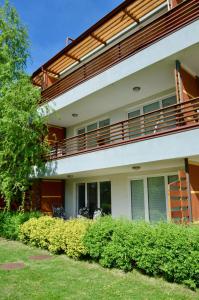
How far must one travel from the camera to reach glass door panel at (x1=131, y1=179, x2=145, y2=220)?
12812 millimetres

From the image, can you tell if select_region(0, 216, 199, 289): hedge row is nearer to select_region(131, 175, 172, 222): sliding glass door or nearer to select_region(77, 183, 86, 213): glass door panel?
select_region(131, 175, 172, 222): sliding glass door

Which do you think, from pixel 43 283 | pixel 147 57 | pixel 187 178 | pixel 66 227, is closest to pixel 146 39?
pixel 147 57

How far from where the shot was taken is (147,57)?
406 inches

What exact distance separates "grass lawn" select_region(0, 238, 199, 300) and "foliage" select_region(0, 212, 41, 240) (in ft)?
13.6

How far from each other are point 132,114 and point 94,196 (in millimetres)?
5586

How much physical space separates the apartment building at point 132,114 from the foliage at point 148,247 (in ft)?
6.41

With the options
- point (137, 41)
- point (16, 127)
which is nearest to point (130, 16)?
point (137, 41)

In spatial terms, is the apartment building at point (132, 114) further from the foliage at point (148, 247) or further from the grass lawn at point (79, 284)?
the grass lawn at point (79, 284)

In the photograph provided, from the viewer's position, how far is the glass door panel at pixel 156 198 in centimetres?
1185

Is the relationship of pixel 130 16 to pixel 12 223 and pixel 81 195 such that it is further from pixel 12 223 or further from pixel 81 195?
pixel 12 223

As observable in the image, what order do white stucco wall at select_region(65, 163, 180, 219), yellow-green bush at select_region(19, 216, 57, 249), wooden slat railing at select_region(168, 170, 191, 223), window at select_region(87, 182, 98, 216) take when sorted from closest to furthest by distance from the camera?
wooden slat railing at select_region(168, 170, 191, 223) → yellow-green bush at select_region(19, 216, 57, 249) → white stucco wall at select_region(65, 163, 180, 219) → window at select_region(87, 182, 98, 216)

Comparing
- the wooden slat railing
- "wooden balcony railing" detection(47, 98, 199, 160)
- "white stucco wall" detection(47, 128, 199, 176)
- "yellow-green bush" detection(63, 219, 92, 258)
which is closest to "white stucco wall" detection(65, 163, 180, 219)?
"wooden balcony railing" detection(47, 98, 199, 160)

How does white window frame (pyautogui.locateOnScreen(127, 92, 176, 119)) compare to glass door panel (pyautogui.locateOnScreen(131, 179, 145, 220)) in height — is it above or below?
above

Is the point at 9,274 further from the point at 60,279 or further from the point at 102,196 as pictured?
the point at 102,196
